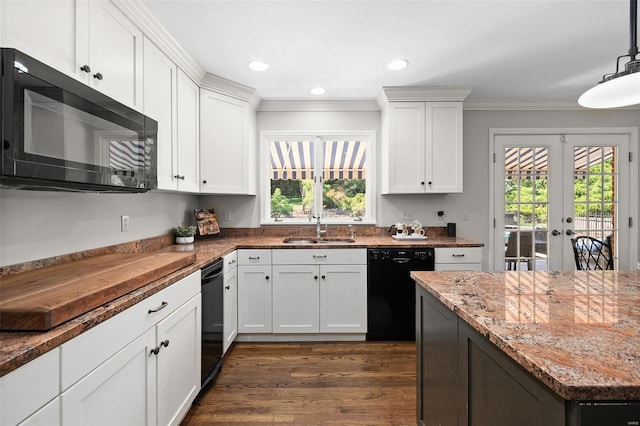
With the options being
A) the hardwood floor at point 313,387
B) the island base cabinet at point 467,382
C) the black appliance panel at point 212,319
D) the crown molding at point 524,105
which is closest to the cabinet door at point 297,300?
the hardwood floor at point 313,387

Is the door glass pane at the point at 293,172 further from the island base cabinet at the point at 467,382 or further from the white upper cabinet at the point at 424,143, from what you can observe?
the island base cabinet at the point at 467,382

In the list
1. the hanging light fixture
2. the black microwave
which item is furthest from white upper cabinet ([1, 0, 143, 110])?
the hanging light fixture

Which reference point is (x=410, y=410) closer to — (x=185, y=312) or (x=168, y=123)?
(x=185, y=312)

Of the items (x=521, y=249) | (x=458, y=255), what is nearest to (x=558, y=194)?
(x=521, y=249)

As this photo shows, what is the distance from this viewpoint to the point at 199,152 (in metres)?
2.87

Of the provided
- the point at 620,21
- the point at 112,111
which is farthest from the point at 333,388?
the point at 620,21

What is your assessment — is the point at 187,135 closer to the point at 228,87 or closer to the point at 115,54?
the point at 228,87

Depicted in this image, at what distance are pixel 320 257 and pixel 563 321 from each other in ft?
6.79

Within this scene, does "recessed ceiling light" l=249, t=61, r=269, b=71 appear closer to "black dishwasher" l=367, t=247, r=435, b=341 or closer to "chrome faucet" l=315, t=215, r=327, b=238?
"chrome faucet" l=315, t=215, r=327, b=238

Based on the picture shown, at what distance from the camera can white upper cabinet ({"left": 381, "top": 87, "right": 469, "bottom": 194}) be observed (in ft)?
10.3

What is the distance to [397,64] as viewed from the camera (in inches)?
102

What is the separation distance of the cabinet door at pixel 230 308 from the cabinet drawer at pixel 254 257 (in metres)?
0.11

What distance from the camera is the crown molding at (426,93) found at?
3.06 m

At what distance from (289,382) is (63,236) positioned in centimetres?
167
